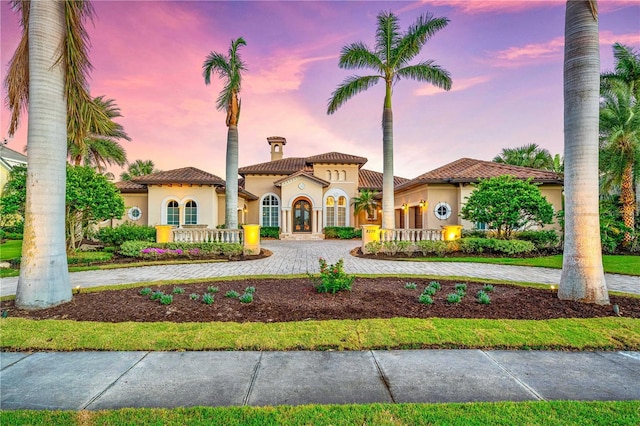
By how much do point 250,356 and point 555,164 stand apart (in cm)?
3123

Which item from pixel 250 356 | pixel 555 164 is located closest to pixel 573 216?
pixel 250 356

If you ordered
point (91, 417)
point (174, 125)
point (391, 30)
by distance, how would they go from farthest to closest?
point (174, 125) → point (391, 30) → point (91, 417)

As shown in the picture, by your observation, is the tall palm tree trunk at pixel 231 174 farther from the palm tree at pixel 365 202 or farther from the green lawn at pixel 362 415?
the green lawn at pixel 362 415

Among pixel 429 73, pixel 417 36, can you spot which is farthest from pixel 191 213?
pixel 417 36

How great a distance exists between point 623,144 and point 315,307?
763 inches

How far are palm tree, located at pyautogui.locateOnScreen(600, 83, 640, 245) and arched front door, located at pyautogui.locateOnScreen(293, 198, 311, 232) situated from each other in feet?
63.0

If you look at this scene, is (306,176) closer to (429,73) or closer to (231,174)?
(231,174)

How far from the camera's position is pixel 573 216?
18.7ft

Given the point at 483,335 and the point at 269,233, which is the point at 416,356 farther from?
the point at 269,233

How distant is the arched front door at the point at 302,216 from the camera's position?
2634 centimetres

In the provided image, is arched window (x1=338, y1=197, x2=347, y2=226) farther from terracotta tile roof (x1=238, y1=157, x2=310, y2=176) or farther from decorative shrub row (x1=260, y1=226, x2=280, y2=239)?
decorative shrub row (x1=260, y1=226, x2=280, y2=239)

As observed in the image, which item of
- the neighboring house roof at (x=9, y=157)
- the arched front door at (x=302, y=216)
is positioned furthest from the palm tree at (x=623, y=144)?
the neighboring house roof at (x=9, y=157)

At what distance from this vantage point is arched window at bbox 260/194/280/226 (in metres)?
26.8

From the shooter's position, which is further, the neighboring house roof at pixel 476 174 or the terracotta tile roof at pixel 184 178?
the terracotta tile roof at pixel 184 178
